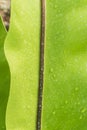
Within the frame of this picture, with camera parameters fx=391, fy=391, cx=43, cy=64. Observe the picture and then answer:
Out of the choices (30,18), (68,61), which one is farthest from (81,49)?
(30,18)

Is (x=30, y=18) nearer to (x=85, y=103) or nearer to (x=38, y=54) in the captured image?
(x=38, y=54)

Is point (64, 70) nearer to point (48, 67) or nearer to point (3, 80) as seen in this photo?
point (48, 67)

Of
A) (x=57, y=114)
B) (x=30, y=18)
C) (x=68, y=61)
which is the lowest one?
(x=57, y=114)

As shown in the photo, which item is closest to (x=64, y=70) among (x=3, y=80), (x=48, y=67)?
(x=48, y=67)

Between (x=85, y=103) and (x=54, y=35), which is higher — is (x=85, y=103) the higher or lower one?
the lower one
